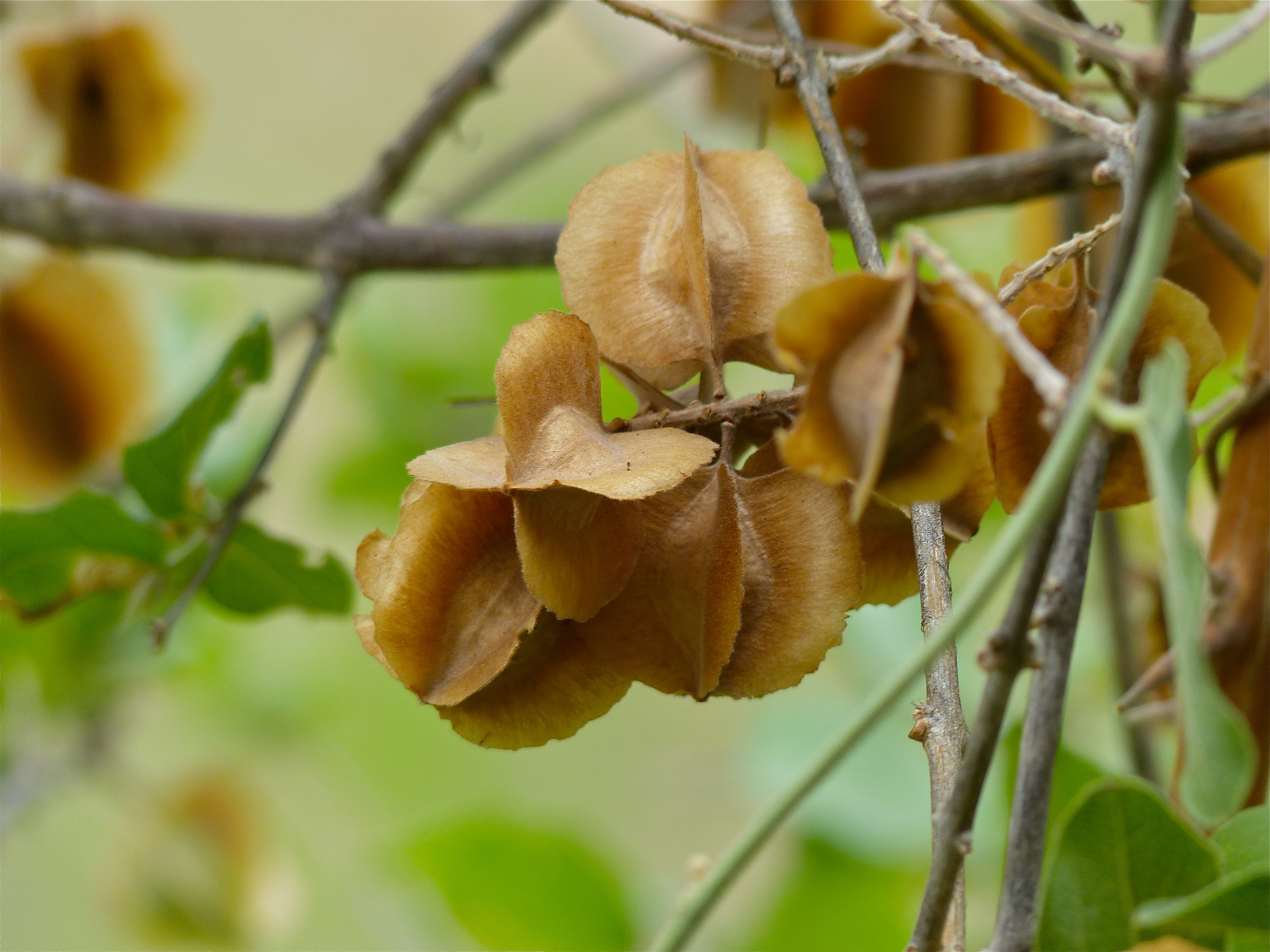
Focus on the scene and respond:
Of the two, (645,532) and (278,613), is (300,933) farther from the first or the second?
(645,532)

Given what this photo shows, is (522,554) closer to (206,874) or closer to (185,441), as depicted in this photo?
(185,441)

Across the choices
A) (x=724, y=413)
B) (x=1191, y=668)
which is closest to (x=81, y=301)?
(x=724, y=413)


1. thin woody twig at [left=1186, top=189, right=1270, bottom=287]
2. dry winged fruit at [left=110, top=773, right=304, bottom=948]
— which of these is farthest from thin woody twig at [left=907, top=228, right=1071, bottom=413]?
dry winged fruit at [left=110, top=773, right=304, bottom=948]

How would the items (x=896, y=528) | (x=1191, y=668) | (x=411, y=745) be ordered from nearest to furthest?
1. (x=1191, y=668)
2. (x=896, y=528)
3. (x=411, y=745)

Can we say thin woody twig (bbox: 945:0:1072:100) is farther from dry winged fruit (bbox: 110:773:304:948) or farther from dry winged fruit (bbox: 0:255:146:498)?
dry winged fruit (bbox: 110:773:304:948)

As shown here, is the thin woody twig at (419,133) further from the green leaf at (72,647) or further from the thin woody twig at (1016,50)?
the thin woody twig at (1016,50)

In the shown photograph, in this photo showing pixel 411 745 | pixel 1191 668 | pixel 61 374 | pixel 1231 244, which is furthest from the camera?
pixel 411 745

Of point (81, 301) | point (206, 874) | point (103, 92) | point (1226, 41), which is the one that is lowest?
point (206, 874)
